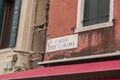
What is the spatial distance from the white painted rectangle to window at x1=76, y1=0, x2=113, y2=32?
Result: 0.31 m

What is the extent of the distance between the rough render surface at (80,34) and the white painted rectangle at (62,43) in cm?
11

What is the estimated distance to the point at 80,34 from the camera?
34.1ft

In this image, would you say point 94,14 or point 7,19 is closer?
point 94,14

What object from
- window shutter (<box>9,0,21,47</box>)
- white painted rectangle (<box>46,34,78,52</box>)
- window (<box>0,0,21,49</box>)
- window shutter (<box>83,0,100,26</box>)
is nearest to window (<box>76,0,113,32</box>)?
window shutter (<box>83,0,100,26</box>)

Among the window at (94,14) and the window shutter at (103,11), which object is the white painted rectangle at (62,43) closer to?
the window at (94,14)

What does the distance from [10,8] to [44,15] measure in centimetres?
163

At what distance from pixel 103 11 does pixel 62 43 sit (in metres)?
1.48

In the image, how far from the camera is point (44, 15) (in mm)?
13102

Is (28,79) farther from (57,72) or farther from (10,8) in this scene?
(10,8)

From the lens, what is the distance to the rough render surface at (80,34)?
31.5 ft

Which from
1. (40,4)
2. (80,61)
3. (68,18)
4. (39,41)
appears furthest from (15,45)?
(80,61)

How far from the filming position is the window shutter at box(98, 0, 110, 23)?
10.1m

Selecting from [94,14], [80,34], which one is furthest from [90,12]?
[80,34]

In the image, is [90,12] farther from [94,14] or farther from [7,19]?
[7,19]
